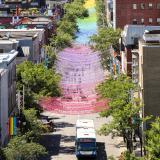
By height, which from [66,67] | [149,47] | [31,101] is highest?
[149,47]

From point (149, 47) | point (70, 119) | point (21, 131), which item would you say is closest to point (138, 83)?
point (149, 47)

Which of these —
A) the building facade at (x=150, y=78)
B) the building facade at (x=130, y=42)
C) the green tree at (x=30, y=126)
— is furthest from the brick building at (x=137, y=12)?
the building facade at (x=150, y=78)

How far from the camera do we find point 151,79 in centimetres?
6425

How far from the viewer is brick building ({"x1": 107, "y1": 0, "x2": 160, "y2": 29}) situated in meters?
141

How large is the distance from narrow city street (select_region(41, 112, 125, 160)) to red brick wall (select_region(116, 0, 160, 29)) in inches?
2271

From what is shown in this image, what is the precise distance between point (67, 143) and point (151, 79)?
506 inches

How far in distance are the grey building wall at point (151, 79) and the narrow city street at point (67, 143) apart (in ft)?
17.4

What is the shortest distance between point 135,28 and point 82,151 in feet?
116

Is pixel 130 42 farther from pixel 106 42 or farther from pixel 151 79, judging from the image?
pixel 106 42

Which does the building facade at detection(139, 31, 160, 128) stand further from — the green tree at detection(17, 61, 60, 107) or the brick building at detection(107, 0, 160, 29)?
the brick building at detection(107, 0, 160, 29)

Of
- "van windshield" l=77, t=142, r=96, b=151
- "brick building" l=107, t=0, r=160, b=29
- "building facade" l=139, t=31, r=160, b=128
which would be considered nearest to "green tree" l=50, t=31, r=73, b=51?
"brick building" l=107, t=0, r=160, b=29

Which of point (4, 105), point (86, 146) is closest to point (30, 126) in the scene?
point (4, 105)

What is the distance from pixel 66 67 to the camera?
128500 mm

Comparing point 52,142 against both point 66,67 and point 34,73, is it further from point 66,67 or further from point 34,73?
point 66,67
